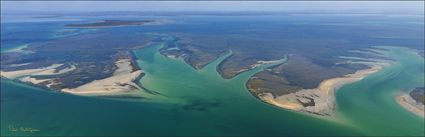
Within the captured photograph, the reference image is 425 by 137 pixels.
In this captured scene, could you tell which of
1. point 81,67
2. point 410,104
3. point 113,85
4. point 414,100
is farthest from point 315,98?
point 81,67

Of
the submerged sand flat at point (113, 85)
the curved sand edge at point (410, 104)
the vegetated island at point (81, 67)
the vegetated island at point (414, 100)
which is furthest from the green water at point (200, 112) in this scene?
the vegetated island at point (81, 67)

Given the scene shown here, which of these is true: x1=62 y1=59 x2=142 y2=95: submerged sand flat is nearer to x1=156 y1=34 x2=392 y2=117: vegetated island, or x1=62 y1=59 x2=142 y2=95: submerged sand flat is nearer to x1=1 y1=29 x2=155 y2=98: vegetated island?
x1=1 y1=29 x2=155 y2=98: vegetated island

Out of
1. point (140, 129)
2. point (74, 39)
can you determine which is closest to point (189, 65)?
point (140, 129)

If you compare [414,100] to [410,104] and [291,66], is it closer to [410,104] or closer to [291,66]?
[410,104]

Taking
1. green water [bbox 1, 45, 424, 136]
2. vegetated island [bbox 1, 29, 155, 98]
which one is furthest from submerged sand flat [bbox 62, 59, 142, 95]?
green water [bbox 1, 45, 424, 136]

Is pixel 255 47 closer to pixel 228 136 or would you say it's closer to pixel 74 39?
pixel 74 39

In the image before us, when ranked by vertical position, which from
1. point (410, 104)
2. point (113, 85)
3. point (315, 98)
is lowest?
point (410, 104)

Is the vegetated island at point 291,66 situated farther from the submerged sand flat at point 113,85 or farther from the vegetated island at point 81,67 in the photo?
the submerged sand flat at point 113,85
